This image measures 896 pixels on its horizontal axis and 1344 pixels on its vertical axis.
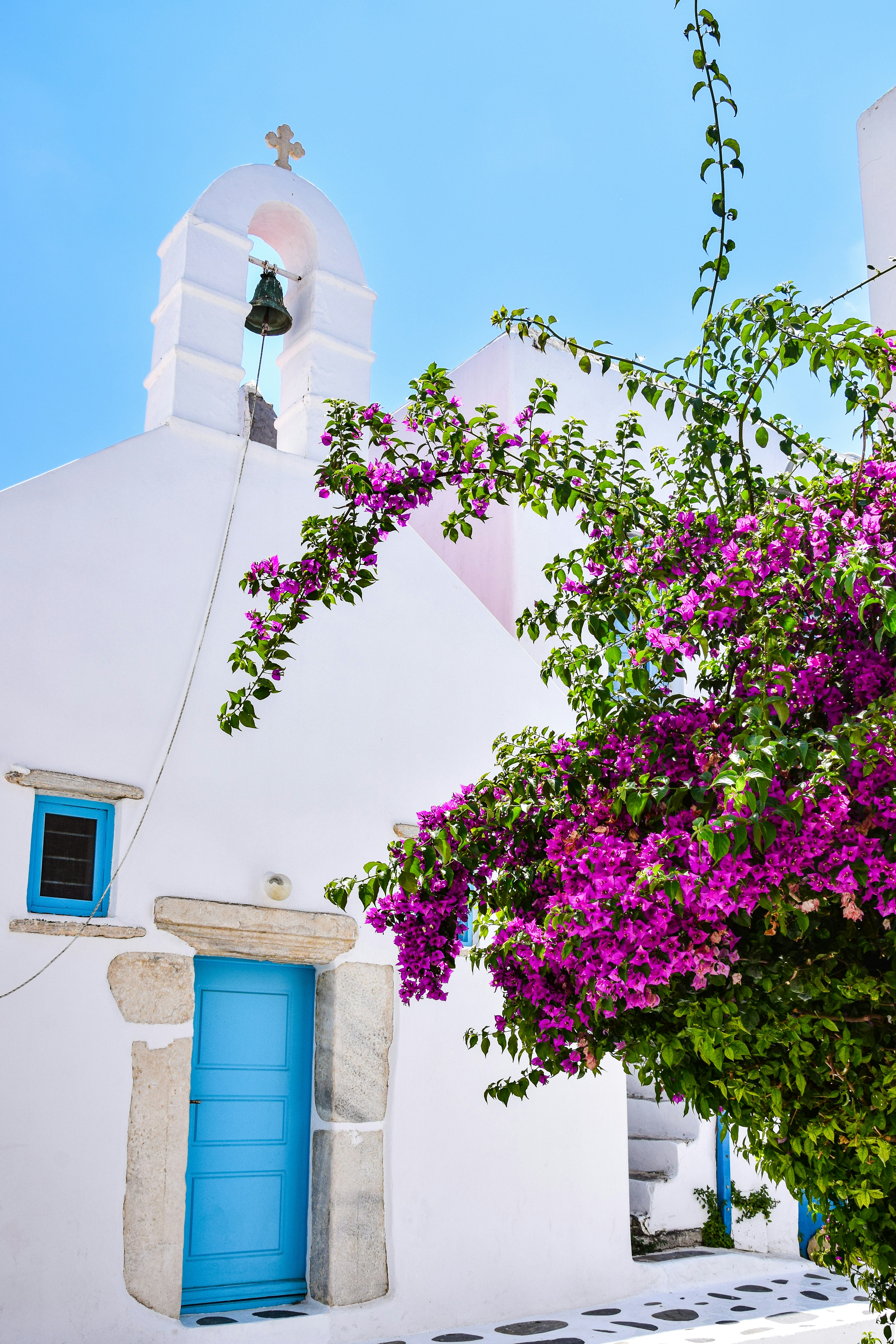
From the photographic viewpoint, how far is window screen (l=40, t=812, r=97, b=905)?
15.8ft

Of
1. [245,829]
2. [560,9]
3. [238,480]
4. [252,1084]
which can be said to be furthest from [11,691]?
[560,9]

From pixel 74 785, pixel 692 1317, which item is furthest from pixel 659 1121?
pixel 74 785

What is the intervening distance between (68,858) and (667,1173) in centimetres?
431

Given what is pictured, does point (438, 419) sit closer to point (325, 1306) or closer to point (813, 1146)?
point (813, 1146)

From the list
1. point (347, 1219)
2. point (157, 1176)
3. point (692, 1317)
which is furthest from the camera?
point (692, 1317)

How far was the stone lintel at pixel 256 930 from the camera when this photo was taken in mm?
5004

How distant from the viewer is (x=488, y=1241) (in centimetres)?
562

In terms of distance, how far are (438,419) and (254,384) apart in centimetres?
509

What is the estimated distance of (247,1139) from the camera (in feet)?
17.0

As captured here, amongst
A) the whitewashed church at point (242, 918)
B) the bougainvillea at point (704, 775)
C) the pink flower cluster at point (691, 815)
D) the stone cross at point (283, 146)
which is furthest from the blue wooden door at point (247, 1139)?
the stone cross at point (283, 146)

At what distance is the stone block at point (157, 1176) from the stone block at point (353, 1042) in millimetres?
710

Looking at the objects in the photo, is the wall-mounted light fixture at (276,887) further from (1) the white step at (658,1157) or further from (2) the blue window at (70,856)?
(1) the white step at (658,1157)

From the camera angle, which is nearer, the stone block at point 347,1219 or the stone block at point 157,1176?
the stone block at point 157,1176

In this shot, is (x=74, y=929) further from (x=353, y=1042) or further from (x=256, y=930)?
(x=353, y=1042)
